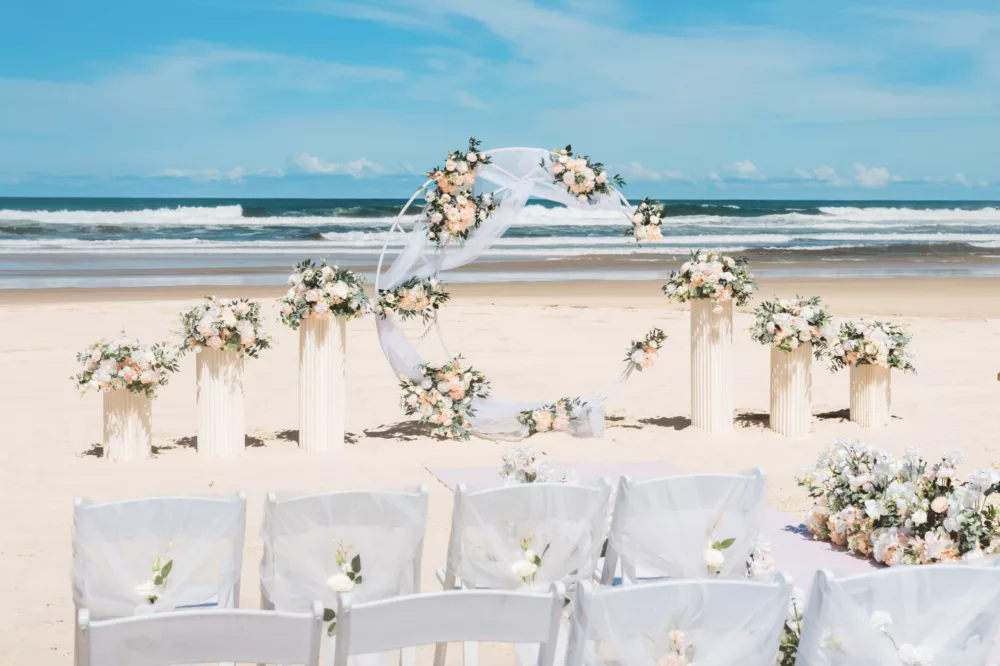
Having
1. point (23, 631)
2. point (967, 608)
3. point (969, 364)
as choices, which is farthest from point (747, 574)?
point (969, 364)

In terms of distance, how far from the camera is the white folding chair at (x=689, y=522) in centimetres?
355

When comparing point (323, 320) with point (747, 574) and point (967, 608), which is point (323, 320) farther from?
point (967, 608)

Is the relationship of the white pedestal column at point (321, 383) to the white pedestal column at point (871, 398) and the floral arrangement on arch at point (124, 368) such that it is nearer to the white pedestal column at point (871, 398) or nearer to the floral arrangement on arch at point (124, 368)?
the floral arrangement on arch at point (124, 368)

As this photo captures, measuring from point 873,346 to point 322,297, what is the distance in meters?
3.60

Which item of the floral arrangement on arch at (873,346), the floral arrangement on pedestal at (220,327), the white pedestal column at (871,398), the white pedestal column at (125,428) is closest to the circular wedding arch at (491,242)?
the floral arrangement on pedestal at (220,327)

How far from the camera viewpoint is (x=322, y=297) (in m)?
6.86

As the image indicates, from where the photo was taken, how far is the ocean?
70.5ft

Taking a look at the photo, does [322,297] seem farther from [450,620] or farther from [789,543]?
[450,620]

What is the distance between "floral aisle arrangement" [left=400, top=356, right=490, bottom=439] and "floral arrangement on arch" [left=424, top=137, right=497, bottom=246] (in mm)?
866

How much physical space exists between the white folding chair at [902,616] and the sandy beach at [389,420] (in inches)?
98.2

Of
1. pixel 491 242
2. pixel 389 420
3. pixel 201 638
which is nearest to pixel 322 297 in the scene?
pixel 491 242

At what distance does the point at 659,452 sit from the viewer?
720cm

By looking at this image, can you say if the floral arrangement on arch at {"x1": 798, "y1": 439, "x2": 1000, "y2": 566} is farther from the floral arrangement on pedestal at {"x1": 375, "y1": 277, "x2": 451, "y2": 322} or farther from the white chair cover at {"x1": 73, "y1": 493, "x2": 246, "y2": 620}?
the floral arrangement on pedestal at {"x1": 375, "y1": 277, "x2": 451, "y2": 322}

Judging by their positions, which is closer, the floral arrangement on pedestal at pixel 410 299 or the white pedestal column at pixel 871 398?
the floral arrangement on pedestal at pixel 410 299
